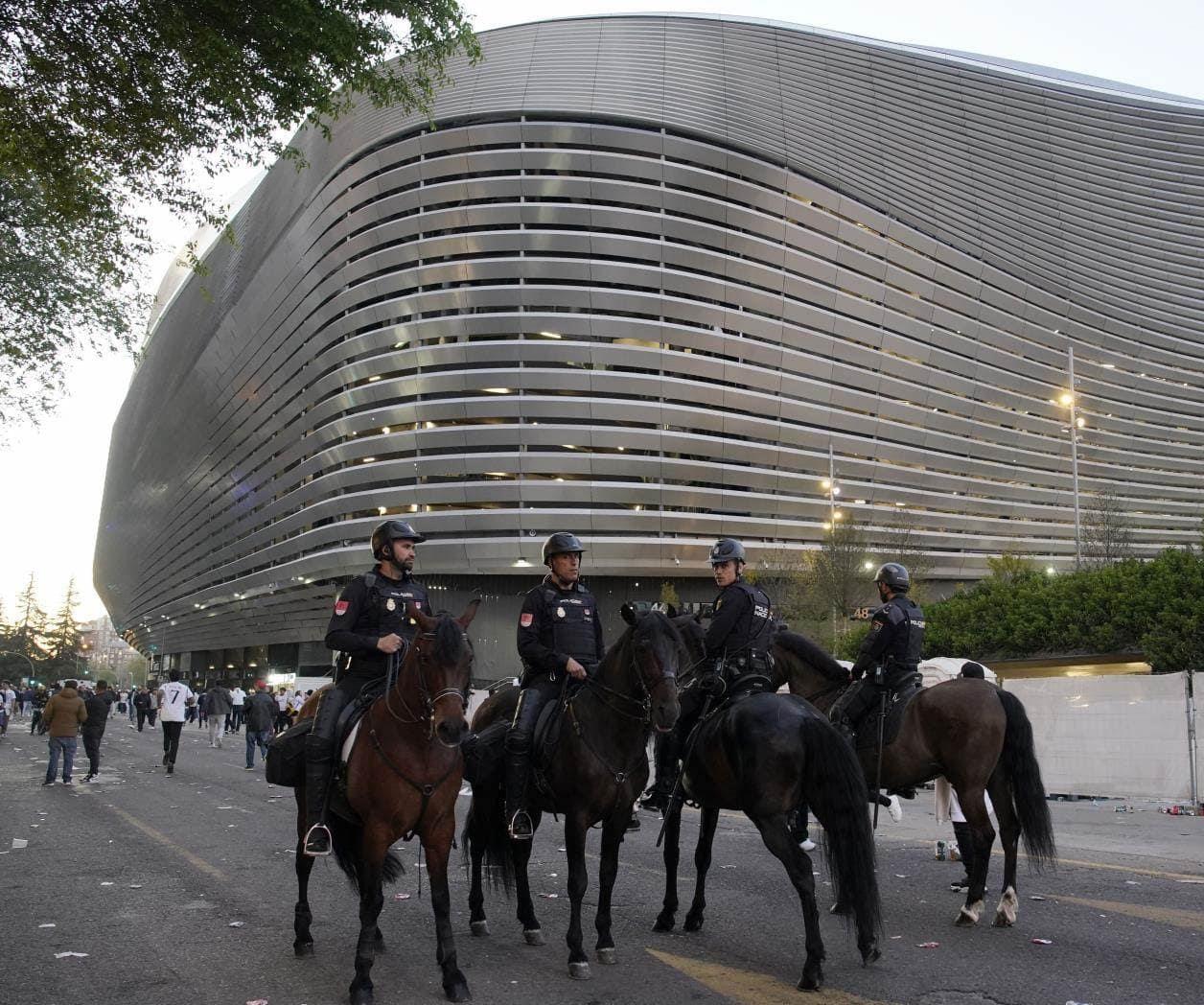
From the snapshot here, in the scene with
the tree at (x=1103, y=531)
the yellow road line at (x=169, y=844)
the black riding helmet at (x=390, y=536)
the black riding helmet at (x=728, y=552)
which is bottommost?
the yellow road line at (x=169, y=844)

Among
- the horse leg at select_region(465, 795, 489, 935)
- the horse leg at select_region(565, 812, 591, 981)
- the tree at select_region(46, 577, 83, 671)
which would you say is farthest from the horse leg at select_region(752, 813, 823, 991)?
the tree at select_region(46, 577, 83, 671)

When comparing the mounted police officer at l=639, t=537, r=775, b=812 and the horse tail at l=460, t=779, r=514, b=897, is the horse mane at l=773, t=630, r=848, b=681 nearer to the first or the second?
the mounted police officer at l=639, t=537, r=775, b=812

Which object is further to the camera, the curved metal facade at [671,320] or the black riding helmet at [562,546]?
the curved metal facade at [671,320]

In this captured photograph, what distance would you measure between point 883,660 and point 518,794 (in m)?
3.41

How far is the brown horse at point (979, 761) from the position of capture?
7.43 metres

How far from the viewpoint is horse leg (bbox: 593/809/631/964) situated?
6152mm

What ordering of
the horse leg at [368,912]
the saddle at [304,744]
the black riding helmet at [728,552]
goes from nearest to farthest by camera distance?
1. the horse leg at [368,912]
2. the saddle at [304,744]
3. the black riding helmet at [728,552]

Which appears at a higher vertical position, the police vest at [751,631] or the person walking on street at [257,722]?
the police vest at [751,631]

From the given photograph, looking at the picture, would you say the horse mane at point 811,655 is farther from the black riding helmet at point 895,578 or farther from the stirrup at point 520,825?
the stirrup at point 520,825

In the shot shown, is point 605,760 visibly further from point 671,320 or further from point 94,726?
point 671,320

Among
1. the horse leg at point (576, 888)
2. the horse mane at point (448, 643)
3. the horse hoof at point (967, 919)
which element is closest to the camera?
the horse mane at point (448, 643)

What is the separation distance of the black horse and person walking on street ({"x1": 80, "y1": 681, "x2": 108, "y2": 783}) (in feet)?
56.8

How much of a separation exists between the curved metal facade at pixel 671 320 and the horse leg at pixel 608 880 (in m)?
45.7

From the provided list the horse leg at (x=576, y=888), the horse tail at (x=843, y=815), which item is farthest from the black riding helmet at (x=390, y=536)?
the horse tail at (x=843, y=815)
